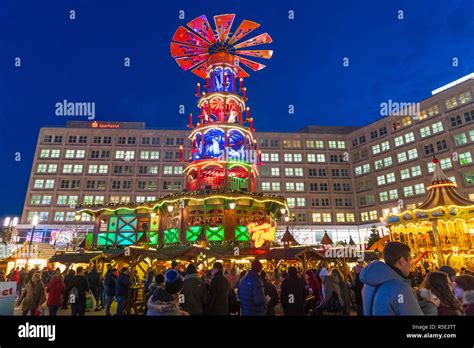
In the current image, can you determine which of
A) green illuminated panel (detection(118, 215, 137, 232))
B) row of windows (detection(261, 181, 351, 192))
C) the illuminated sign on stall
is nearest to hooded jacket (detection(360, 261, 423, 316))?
the illuminated sign on stall

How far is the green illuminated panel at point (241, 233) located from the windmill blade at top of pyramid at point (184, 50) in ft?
72.0

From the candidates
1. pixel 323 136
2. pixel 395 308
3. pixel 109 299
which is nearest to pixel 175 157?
pixel 323 136

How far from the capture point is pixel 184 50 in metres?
36.1

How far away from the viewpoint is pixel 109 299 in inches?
498

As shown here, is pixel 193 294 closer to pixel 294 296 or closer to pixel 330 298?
pixel 294 296

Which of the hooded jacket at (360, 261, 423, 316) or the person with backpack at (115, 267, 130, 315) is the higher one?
the hooded jacket at (360, 261, 423, 316)

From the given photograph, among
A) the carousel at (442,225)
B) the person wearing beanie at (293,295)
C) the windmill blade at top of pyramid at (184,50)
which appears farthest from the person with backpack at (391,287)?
the windmill blade at top of pyramid at (184,50)

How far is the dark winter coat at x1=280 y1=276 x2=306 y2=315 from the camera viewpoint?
7.39 m

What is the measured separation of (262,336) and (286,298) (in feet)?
13.1

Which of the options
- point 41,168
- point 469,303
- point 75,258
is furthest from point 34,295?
point 41,168

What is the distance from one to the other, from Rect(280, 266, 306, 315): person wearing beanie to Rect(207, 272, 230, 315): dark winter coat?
1.59 m

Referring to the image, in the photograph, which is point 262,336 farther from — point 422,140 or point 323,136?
point 323,136

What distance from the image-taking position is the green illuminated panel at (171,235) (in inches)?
1068

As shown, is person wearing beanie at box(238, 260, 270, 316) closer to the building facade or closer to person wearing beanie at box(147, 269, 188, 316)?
person wearing beanie at box(147, 269, 188, 316)
